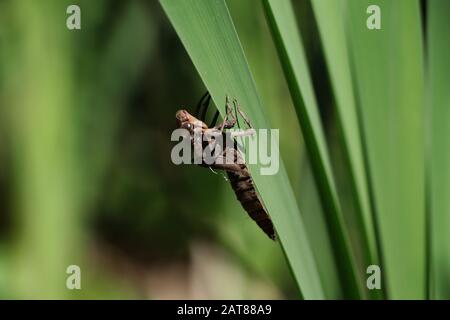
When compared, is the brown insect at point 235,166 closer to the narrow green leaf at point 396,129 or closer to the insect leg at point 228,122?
the insect leg at point 228,122

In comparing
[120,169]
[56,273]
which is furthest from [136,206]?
[56,273]

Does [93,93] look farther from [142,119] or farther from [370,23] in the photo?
[370,23]

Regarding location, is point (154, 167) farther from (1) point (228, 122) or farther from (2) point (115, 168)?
(1) point (228, 122)

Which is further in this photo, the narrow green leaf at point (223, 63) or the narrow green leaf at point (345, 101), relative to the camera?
the narrow green leaf at point (345, 101)

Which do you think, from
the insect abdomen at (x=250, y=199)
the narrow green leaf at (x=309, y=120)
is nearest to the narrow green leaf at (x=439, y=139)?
the narrow green leaf at (x=309, y=120)

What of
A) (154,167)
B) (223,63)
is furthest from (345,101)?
(154,167)
